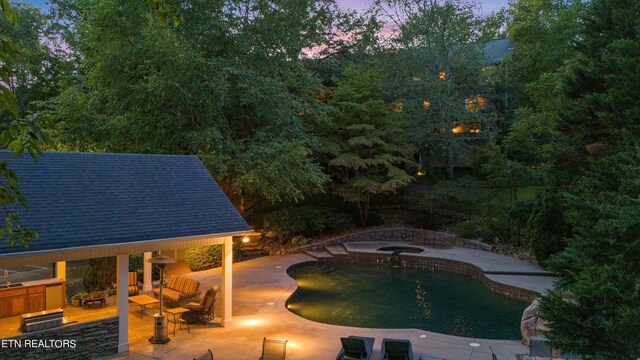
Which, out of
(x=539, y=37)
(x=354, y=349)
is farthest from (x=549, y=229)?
(x=539, y=37)

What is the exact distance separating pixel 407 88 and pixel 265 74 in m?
11.2

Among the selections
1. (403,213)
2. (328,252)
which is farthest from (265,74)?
(403,213)

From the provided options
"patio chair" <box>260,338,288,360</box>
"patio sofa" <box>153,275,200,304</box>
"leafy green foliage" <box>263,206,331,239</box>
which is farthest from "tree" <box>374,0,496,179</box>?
"patio chair" <box>260,338,288,360</box>

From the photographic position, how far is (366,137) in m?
25.5

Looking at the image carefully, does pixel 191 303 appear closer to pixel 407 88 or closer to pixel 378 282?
pixel 378 282

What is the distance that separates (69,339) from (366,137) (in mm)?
18879

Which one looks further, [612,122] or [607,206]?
[612,122]

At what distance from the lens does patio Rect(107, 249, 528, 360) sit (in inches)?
395

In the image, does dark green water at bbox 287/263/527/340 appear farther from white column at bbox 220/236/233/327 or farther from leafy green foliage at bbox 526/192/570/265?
white column at bbox 220/236/233/327

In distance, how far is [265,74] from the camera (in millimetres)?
21188

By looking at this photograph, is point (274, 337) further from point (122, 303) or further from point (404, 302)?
point (404, 302)

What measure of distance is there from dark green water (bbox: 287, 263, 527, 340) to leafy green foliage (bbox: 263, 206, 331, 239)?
397 centimetres

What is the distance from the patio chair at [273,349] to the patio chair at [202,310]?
3.27 meters

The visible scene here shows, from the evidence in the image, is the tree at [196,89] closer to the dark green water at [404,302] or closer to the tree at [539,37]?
the dark green water at [404,302]
